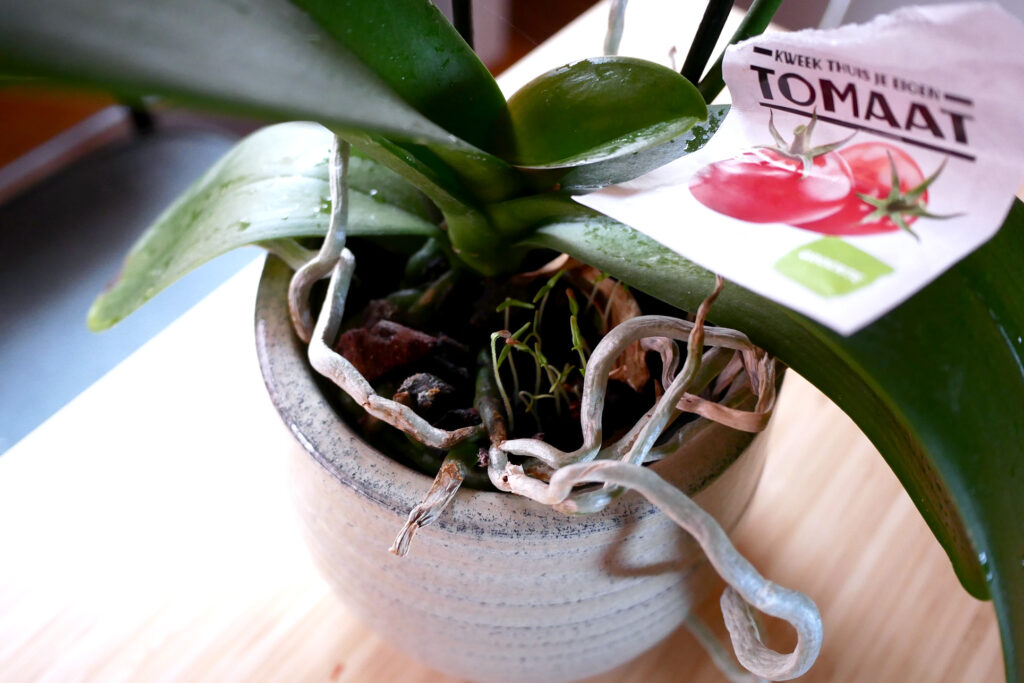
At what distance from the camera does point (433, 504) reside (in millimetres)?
292

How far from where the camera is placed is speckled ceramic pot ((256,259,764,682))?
0.30 meters

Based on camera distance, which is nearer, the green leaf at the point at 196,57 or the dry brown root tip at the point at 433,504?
the green leaf at the point at 196,57

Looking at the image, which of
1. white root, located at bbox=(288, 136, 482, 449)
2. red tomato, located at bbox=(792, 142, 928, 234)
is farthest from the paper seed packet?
white root, located at bbox=(288, 136, 482, 449)

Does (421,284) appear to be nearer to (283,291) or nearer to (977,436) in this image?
(283,291)

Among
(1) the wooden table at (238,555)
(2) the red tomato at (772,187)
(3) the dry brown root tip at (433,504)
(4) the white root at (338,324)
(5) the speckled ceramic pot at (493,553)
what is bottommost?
(1) the wooden table at (238,555)

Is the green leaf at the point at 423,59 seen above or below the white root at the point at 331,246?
above

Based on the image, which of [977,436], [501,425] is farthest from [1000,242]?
[501,425]

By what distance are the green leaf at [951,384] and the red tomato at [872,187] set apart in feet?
0.09

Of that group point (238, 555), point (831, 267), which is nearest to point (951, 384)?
point (831, 267)

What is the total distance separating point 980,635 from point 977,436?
282mm

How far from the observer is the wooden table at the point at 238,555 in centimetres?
46

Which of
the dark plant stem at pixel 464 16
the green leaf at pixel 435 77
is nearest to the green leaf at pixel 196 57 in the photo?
the green leaf at pixel 435 77

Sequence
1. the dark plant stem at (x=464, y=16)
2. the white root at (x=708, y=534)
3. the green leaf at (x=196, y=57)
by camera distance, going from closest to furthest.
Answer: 1. the green leaf at (x=196, y=57)
2. the white root at (x=708, y=534)
3. the dark plant stem at (x=464, y=16)

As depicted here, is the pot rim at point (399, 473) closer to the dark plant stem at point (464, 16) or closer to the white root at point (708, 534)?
the white root at point (708, 534)
